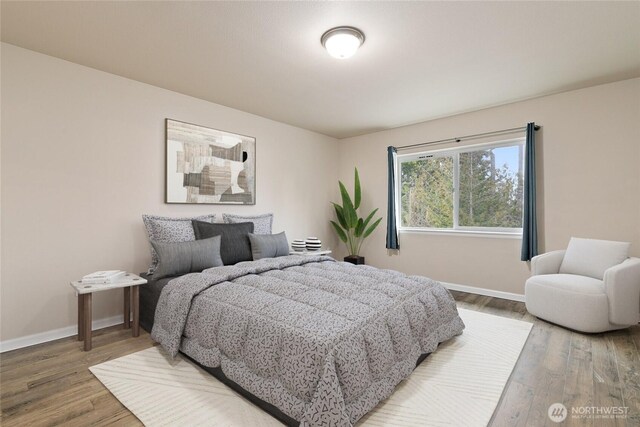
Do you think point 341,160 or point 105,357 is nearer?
point 105,357

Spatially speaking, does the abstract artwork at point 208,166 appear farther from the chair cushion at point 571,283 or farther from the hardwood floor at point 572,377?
the chair cushion at point 571,283

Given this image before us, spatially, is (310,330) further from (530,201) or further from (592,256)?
(530,201)

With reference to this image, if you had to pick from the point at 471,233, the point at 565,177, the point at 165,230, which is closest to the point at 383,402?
the point at 165,230

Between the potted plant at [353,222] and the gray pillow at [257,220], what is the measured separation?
1.35 meters

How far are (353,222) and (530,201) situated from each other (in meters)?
2.38

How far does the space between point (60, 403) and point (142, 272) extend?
4.98 ft

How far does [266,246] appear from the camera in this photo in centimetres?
351

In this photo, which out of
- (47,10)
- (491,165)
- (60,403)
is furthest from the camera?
(491,165)

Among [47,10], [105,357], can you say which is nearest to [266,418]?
[105,357]

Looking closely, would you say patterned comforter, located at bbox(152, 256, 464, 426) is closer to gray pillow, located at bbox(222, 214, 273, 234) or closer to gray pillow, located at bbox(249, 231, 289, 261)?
gray pillow, located at bbox(249, 231, 289, 261)

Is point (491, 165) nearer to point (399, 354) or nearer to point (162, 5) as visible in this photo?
point (399, 354)

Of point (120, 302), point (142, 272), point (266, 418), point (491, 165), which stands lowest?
point (266, 418)

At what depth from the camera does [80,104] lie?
280cm

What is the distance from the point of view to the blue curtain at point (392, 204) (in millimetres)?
4789
